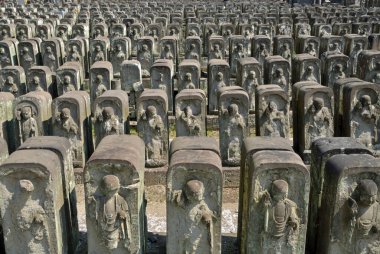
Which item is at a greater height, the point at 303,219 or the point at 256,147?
the point at 256,147

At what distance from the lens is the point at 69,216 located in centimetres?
489

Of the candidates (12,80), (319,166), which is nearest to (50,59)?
(12,80)

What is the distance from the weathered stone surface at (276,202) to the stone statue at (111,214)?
1245 millimetres

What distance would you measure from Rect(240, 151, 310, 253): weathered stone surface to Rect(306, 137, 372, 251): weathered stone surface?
19.7 inches

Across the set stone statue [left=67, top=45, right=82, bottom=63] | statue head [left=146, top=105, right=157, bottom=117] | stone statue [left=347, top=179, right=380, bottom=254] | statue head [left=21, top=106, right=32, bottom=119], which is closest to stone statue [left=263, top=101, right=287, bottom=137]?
statue head [left=146, top=105, right=157, bottom=117]

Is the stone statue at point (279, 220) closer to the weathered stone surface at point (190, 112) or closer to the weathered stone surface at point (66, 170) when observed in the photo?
the weathered stone surface at point (66, 170)

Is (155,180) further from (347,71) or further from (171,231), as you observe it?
(347,71)

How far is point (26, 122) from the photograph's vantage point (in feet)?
23.0

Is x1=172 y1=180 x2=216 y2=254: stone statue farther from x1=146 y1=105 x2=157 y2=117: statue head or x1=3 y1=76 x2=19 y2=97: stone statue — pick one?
x1=3 y1=76 x2=19 y2=97: stone statue

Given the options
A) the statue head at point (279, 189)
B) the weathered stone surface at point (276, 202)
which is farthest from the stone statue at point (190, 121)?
the statue head at point (279, 189)

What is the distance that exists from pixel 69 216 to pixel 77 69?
5.47 m

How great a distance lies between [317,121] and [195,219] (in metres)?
3.66

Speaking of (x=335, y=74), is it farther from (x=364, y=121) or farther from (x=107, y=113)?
(x=107, y=113)

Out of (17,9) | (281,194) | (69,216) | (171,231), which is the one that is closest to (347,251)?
(281,194)
